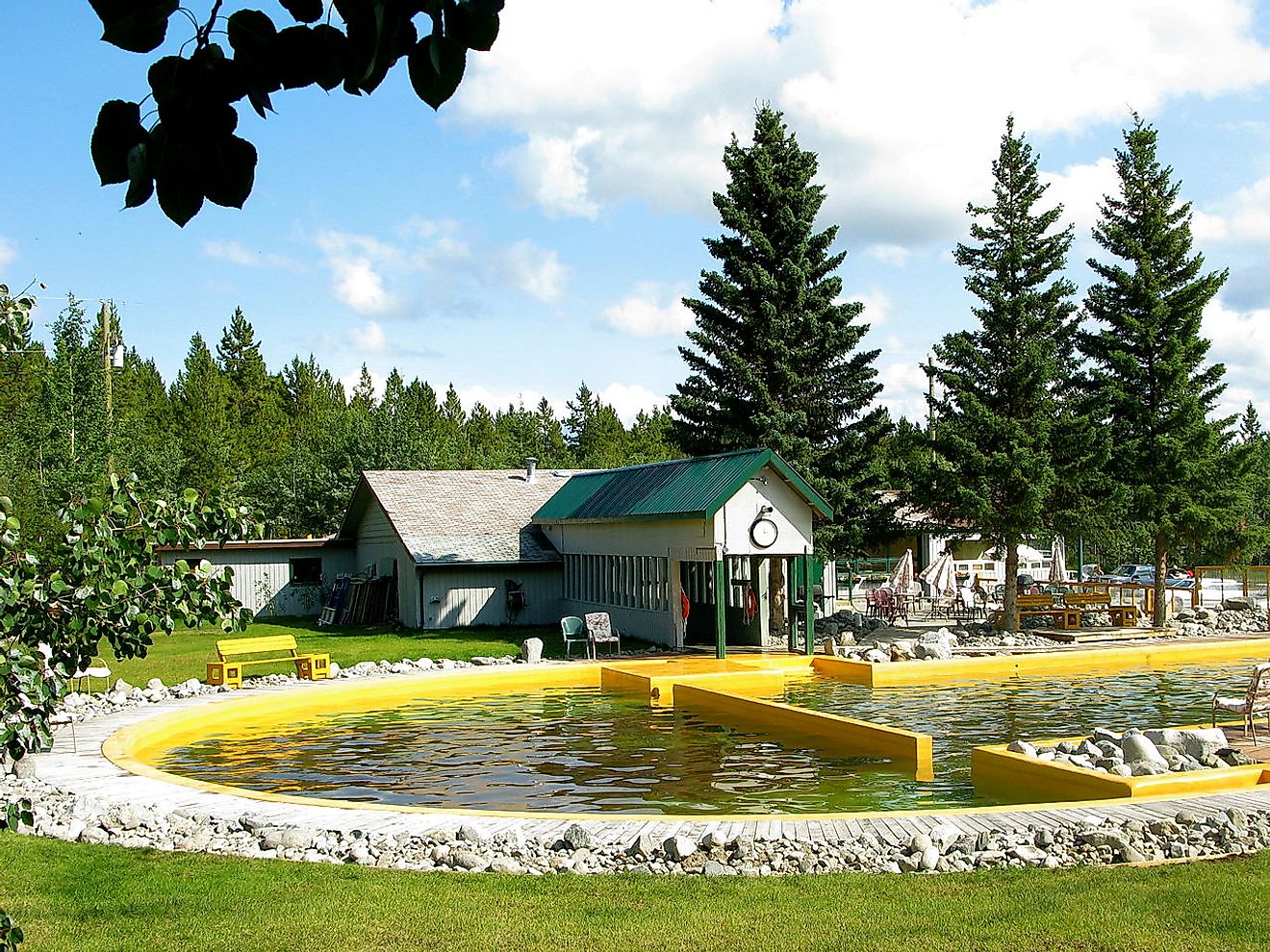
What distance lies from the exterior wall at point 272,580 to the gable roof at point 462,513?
5.89 feet

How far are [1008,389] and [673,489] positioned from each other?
374 inches

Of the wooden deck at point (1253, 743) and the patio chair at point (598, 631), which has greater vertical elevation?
the patio chair at point (598, 631)

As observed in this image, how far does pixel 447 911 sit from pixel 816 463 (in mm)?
25031

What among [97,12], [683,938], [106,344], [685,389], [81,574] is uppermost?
[106,344]

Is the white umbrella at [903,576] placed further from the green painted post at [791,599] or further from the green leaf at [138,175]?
the green leaf at [138,175]

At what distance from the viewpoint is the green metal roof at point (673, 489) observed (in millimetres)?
24391

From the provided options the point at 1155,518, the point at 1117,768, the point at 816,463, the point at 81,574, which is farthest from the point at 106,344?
the point at 81,574

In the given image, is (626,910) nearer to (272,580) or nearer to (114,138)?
(114,138)

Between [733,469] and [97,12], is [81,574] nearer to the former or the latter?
[97,12]

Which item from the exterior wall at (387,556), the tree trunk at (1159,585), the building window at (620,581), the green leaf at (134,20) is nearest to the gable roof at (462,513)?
the exterior wall at (387,556)

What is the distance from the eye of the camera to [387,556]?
35.1m

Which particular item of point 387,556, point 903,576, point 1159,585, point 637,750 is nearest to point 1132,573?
point 903,576

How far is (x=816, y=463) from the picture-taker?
104ft

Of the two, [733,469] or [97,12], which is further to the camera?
[733,469]
